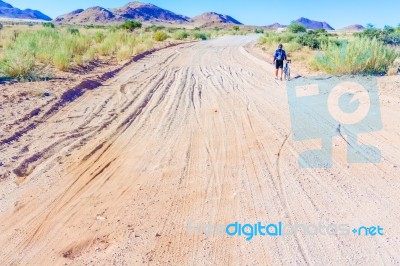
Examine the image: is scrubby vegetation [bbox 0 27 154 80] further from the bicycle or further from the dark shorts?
the bicycle

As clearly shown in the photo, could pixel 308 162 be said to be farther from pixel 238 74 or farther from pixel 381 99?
pixel 238 74

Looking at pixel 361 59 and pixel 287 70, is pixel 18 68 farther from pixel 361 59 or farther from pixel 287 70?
pixel 361 59

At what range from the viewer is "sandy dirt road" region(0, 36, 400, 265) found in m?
4.65

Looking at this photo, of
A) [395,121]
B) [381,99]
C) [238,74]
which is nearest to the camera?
[395,121]

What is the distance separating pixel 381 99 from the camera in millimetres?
11891

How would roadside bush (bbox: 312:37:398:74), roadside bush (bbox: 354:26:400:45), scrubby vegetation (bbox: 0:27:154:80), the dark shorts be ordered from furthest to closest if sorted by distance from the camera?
roadside bush (bbox: 354:26:400:45) < the dark shorts < roadside bush (bbox: 312:37:398:74) < scrubby vegetation (bbox: 0:27:154:80)

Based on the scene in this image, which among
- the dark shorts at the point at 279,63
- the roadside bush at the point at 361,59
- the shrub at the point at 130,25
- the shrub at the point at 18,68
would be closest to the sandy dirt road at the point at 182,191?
the shrub at the point at 18,68

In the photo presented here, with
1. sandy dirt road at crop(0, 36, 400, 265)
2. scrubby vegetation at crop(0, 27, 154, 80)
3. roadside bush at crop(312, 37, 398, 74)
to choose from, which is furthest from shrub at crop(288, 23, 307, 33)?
sandy dirt road at crop(0, 36, 400, 265)

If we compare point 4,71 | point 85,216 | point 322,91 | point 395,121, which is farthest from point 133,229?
point 4,71

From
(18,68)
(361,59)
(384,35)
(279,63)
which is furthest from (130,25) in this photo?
(361,59)

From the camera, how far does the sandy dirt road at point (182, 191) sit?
4.65 meters

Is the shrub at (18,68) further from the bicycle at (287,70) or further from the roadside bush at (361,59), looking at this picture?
the roadside bush at (361,59)

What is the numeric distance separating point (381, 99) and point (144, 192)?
27.7ft

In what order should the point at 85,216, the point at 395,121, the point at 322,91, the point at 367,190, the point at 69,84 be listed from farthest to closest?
the point at 69,84 → the point at 322,91 → the point at 395,121 → the point at 367,190 → the point at 85,216
